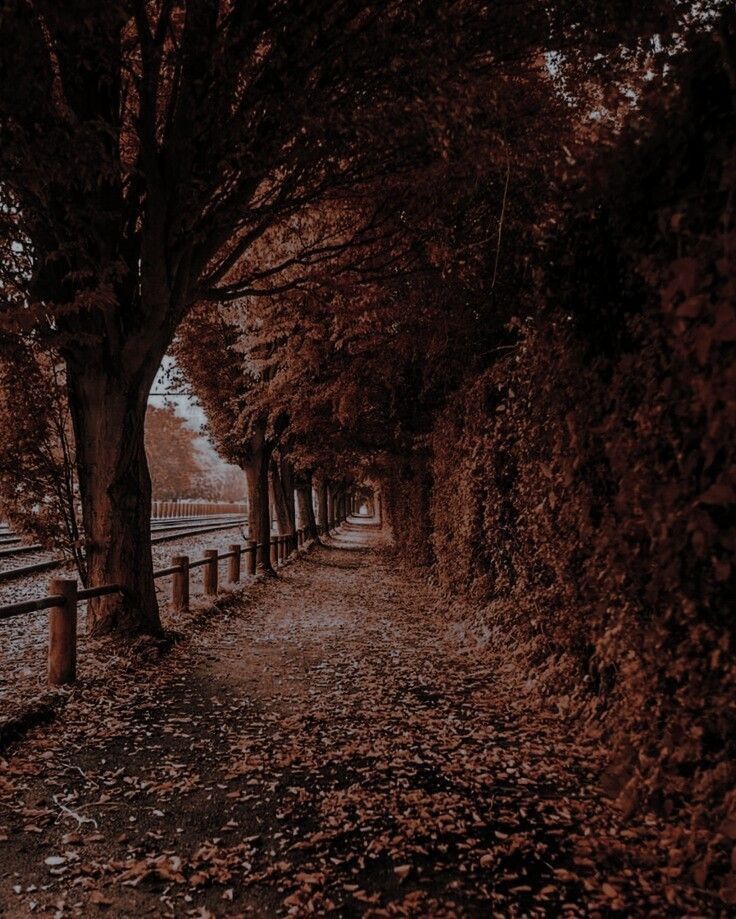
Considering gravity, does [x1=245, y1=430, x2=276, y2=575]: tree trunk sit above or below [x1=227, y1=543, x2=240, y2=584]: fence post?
above

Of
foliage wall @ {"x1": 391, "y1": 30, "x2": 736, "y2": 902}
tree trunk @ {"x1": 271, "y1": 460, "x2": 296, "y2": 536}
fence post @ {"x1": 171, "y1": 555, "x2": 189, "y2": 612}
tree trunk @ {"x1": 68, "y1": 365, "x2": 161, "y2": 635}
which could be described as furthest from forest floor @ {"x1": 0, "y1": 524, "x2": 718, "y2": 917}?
tree trunk @ {"x1": 271, "y1": 460, "x2": 296, "y2": 536}

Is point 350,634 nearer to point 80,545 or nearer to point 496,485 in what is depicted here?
point 496,485

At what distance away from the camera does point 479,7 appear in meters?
6.11

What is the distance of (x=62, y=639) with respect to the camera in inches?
257

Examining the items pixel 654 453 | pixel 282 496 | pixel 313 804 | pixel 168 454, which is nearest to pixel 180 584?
pixel 313 804

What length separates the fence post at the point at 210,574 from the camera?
12516 millimetres

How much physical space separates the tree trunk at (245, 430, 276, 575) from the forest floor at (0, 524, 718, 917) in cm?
1072

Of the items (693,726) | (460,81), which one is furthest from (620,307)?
(460,81)

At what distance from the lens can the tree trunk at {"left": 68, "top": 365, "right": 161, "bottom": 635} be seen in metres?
7.93

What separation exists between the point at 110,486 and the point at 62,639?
6.86 feet

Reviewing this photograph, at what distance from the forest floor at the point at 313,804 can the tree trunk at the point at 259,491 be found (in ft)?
35.2

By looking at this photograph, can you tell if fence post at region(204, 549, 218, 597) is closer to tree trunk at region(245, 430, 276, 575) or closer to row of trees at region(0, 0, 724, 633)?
row of trees at region(0, 0, 724, 633)

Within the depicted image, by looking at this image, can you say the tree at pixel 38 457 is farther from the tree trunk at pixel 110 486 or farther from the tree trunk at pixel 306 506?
the tree trunk at pixel 306 506

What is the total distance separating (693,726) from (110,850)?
Answer: 131 inches
